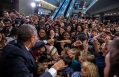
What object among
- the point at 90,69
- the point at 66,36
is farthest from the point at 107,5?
the point at 90,69

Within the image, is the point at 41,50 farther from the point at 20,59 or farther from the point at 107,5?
the point at 107,5

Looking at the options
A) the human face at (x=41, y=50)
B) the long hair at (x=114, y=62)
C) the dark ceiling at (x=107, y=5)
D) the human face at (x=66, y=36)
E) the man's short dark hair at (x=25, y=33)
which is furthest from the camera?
the dark ceiling at (x=107, y=5)

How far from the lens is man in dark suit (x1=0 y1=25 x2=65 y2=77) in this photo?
60.2 inches

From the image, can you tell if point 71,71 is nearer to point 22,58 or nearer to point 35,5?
point 22,58

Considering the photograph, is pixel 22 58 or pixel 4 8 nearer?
pixel 22 58

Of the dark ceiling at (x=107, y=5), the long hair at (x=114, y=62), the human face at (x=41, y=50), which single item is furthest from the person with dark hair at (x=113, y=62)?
the dark ceiling at (x=107, y=5)

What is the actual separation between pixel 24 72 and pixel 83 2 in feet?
146

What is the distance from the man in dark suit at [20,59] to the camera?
60.2 inches

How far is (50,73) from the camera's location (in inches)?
64.2

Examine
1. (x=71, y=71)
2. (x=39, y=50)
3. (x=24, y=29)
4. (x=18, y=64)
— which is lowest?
(x=71, y=71)

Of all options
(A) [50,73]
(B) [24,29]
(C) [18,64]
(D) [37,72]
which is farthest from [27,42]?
(D) [37,72]

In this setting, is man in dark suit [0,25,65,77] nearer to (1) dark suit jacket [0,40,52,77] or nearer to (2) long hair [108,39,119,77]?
(1) dark suit jacket [0,40,52,77]

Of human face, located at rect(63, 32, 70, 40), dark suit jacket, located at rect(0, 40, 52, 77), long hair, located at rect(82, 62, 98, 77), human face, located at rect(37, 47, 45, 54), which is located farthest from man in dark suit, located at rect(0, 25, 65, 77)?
human face, located at rect(63, 32, 70, 40)

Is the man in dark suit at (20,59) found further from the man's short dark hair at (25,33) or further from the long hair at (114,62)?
the long hair at (114,62)
